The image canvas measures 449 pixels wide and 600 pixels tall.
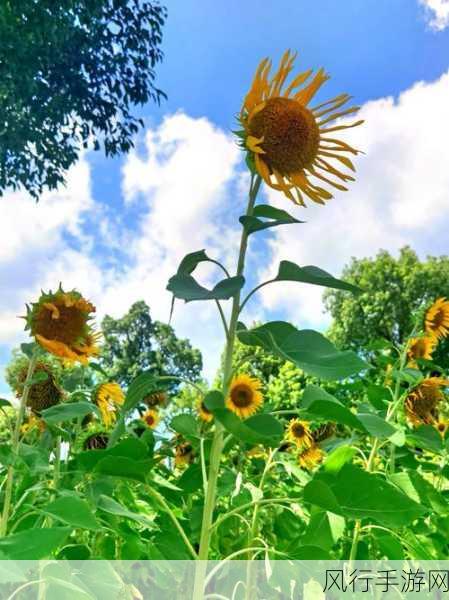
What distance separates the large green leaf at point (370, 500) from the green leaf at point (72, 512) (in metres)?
0.28

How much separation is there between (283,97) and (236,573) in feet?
3.55

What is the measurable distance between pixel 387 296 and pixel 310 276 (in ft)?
50.8

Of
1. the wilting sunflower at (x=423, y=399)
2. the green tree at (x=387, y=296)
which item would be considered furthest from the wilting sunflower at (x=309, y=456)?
the green tree at (x=387, y=296)

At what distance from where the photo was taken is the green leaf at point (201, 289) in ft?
2.77

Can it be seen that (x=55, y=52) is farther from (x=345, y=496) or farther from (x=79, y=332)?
(x=345, y=496)

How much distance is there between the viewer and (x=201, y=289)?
0.88 m

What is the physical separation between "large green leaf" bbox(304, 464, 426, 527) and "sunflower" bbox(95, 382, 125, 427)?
2.50 ft

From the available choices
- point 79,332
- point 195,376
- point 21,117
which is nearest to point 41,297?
point 79,332

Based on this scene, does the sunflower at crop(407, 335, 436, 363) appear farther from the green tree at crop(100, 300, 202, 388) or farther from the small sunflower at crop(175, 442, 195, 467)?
the green tree at crop(100, 300, 202, 388)

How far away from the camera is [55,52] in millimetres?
9000

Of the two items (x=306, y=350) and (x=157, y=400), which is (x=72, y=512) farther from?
(x=157, y=400)

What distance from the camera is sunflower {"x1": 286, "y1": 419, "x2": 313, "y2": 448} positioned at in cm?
253

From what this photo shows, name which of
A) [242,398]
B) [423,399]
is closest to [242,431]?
[423,399]

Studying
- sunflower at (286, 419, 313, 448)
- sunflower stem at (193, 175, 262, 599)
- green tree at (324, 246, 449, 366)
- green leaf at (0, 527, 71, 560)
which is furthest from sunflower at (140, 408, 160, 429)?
green tree at (324, 246, 449, 366)
